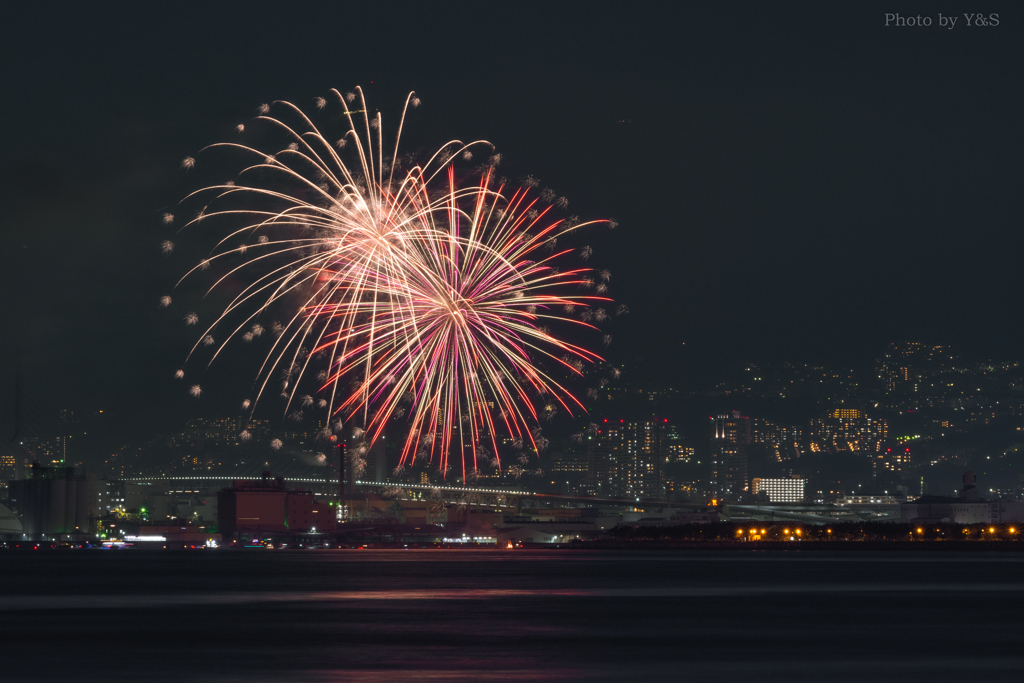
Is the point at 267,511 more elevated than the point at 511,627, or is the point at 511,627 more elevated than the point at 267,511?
the point at 511,627

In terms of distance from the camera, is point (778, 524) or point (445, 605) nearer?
point (445, 605)

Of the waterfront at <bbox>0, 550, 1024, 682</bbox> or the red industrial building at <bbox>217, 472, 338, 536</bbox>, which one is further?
the red industrial building at <bbox>217, 472, 338, 536</bbox>

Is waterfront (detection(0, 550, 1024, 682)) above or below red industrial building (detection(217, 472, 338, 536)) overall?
above

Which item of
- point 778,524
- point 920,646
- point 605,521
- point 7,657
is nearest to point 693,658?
point 920,646

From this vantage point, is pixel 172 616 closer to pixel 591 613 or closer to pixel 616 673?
pixel 591 613
